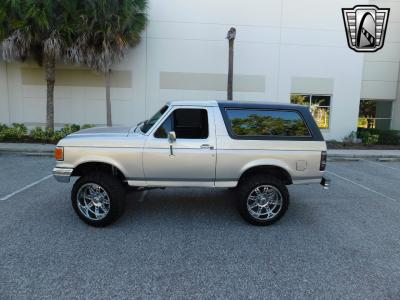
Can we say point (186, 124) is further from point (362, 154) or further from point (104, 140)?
point (362, 154)

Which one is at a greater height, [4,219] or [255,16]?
[255,16]

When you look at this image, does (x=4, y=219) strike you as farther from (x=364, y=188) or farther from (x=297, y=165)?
(x=364, y=188)

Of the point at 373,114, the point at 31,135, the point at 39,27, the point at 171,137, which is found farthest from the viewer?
the point at 373,114

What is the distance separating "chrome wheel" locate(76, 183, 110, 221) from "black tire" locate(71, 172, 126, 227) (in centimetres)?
4

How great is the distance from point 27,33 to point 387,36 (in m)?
17.3

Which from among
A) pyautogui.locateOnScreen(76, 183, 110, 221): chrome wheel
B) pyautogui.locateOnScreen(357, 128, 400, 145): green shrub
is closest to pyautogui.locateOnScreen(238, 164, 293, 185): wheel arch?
pyautogui.locateOnScreen(76, 183, 110, 221): chrome wheel

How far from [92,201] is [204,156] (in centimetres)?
183

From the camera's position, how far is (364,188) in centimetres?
693

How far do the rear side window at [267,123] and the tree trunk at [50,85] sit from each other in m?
10.2

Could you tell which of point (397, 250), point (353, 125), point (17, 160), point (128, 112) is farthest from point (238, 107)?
point (353, 125)

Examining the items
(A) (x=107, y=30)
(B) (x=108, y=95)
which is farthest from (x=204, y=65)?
(B) (x=108, y=95)

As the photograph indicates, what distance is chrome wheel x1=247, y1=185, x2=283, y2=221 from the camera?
173 inches

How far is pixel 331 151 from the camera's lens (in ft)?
39.8

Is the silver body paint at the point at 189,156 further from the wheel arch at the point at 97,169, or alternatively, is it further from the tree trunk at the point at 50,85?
the tree trunk at the point at 50,85
